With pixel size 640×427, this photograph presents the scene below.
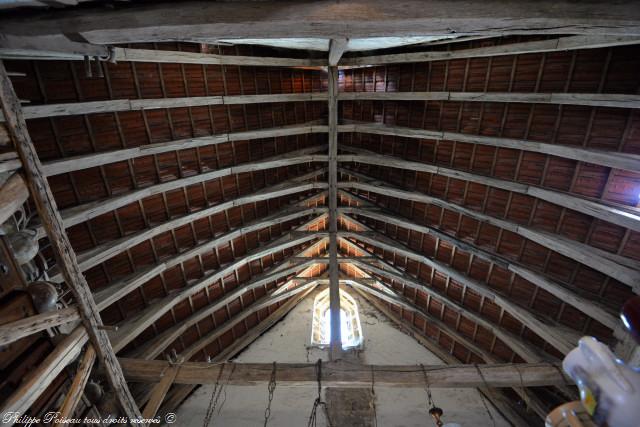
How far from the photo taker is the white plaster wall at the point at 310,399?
942 cm

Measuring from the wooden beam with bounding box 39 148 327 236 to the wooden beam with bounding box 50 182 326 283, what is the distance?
0.04 metres

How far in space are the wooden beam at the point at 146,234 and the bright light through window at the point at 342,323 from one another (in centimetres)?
554

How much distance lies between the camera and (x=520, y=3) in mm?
2889

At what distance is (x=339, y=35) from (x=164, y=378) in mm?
6564

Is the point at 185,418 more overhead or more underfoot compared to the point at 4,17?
more underfoot

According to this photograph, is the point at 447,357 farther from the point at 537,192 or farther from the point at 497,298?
the point at 537,192

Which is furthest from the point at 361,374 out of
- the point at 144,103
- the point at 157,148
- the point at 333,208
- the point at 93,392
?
the point at 144,103

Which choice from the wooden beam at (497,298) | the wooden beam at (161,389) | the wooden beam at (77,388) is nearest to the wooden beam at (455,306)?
the wooden beam at (497,298)

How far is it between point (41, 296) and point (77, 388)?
1281 millimetres

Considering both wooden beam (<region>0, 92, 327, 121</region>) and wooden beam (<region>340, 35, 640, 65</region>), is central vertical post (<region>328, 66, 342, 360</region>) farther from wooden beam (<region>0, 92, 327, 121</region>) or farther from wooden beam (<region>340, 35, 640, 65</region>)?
wooden beam (<region>340, 35, 640, 65</region>)

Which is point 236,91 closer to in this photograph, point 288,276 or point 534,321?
point 288,276

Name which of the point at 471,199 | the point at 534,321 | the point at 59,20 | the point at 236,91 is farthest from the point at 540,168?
the point at 59,20

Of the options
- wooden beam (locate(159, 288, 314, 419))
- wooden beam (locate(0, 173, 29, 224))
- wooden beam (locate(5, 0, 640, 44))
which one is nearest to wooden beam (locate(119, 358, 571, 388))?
wooden beam (locate(159, 288, 314, 419))

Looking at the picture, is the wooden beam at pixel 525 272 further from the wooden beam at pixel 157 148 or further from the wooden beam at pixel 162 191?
the wooden beam at pixel 157 148
